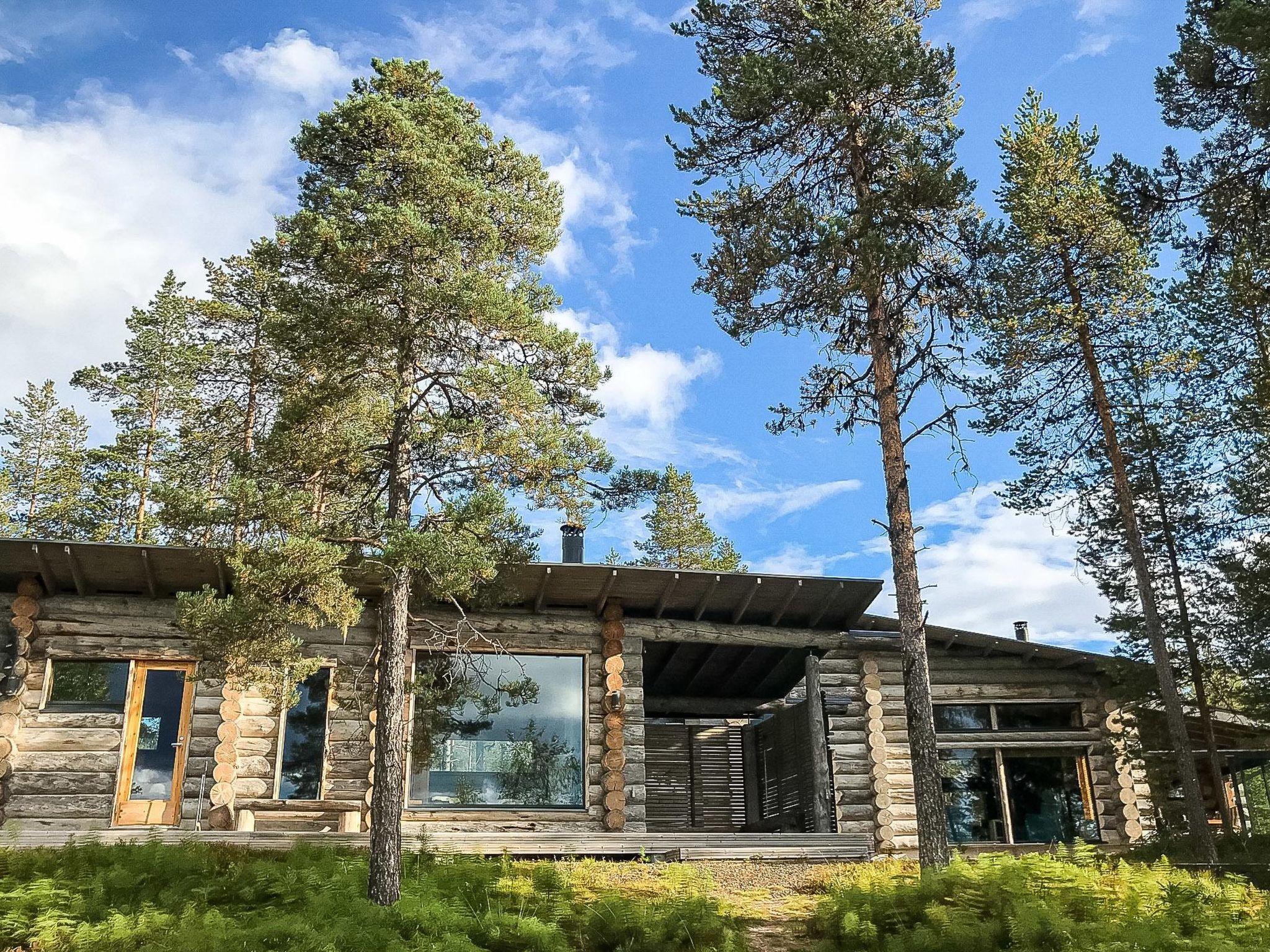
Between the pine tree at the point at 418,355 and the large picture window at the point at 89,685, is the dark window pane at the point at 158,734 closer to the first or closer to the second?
the large picture window at the point at 89,685

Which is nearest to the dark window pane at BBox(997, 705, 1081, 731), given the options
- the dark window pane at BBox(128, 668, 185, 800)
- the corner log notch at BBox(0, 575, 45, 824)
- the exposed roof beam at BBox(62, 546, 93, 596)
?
the dark window pane at BBox(128, 668, 185, 800)

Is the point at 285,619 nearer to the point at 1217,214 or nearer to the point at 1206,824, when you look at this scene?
the point at 1217,214

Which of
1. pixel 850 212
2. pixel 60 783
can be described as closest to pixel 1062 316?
pixel 850 212

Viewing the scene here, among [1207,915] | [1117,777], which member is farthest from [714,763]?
[1207,915]

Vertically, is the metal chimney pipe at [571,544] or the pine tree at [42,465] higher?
the pine tree at [42,465]

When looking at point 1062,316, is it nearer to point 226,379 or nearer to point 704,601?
point 704,601

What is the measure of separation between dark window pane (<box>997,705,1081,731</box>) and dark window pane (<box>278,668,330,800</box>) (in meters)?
12.1

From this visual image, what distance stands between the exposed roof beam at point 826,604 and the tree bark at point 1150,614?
491 centimetres

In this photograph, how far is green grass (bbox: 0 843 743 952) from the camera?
738 cm

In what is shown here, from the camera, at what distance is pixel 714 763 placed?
2183cm

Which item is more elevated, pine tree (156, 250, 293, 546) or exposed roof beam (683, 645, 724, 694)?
pine tree (156, 250, 293, 546)

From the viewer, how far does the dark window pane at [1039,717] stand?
58.1 ft

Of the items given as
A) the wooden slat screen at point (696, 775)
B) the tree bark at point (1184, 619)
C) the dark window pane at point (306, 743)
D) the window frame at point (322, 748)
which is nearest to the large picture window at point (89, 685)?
the window frame at point (322, 748)

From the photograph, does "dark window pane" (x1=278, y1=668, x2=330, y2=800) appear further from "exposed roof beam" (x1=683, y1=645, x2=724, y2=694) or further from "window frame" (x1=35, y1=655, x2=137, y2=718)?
"exposed roof beam" (x1=683, y1=645, x2=724, y2=694)
